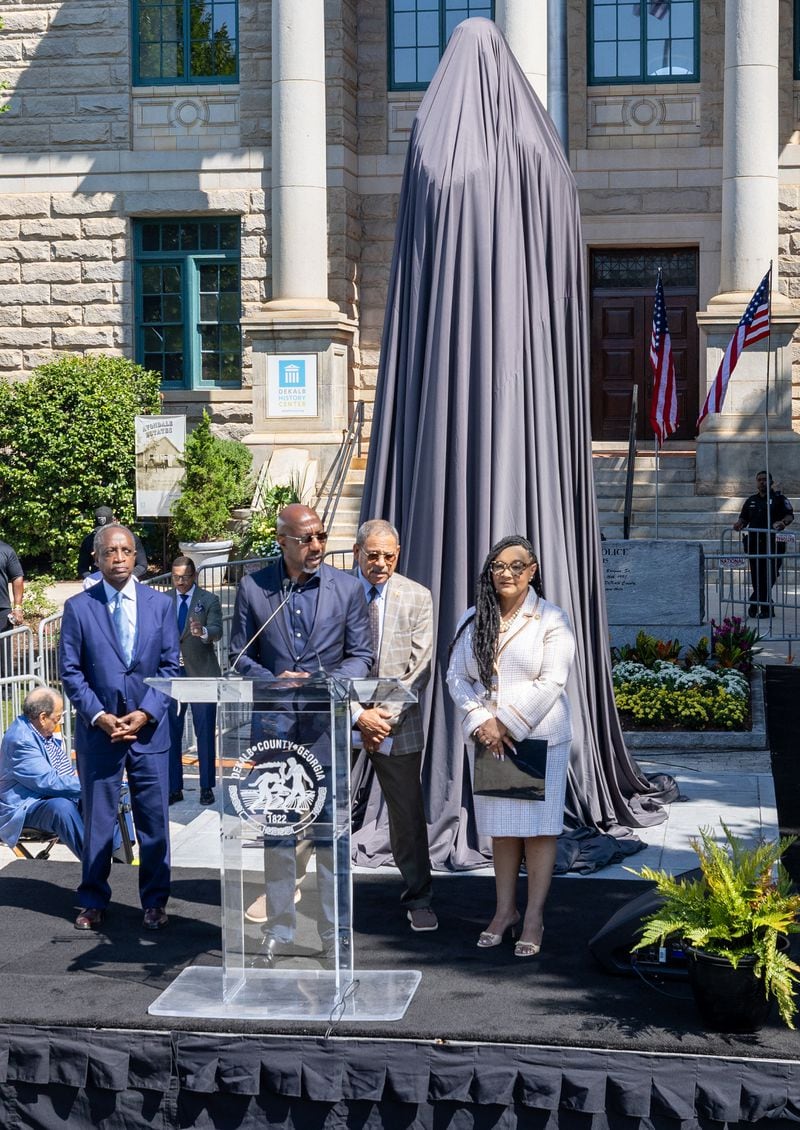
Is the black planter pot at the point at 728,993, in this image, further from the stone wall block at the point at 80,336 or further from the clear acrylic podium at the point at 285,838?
the stone wall block at the point at 80,336

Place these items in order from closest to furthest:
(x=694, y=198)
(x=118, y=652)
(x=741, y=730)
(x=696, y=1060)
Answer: (x=696, y=1060), (x=118, y=652), (x=741, y=730), (x=694, y=198)

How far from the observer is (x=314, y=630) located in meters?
6.73

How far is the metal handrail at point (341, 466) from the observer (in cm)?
2023

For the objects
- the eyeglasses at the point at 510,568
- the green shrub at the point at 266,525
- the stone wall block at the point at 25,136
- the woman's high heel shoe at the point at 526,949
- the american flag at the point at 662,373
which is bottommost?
the woman's high heel shoe at the point at 526,949

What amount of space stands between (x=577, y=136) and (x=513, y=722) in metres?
18.3

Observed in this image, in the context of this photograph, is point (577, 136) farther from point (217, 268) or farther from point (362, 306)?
point (217, 268)

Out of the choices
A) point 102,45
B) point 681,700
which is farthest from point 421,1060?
point 102,45

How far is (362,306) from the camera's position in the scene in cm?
2388

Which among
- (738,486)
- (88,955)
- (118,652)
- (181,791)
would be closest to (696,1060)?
(88,955)

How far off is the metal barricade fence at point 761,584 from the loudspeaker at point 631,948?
Result: 8938 millimetres

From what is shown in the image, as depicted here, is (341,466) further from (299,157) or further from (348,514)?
(299,157)

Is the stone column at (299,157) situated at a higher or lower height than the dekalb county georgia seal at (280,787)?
higher

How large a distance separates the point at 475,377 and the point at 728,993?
165 inches

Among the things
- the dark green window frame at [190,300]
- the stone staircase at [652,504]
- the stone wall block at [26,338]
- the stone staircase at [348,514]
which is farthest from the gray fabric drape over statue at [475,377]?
the stone wall block at [26,338]
